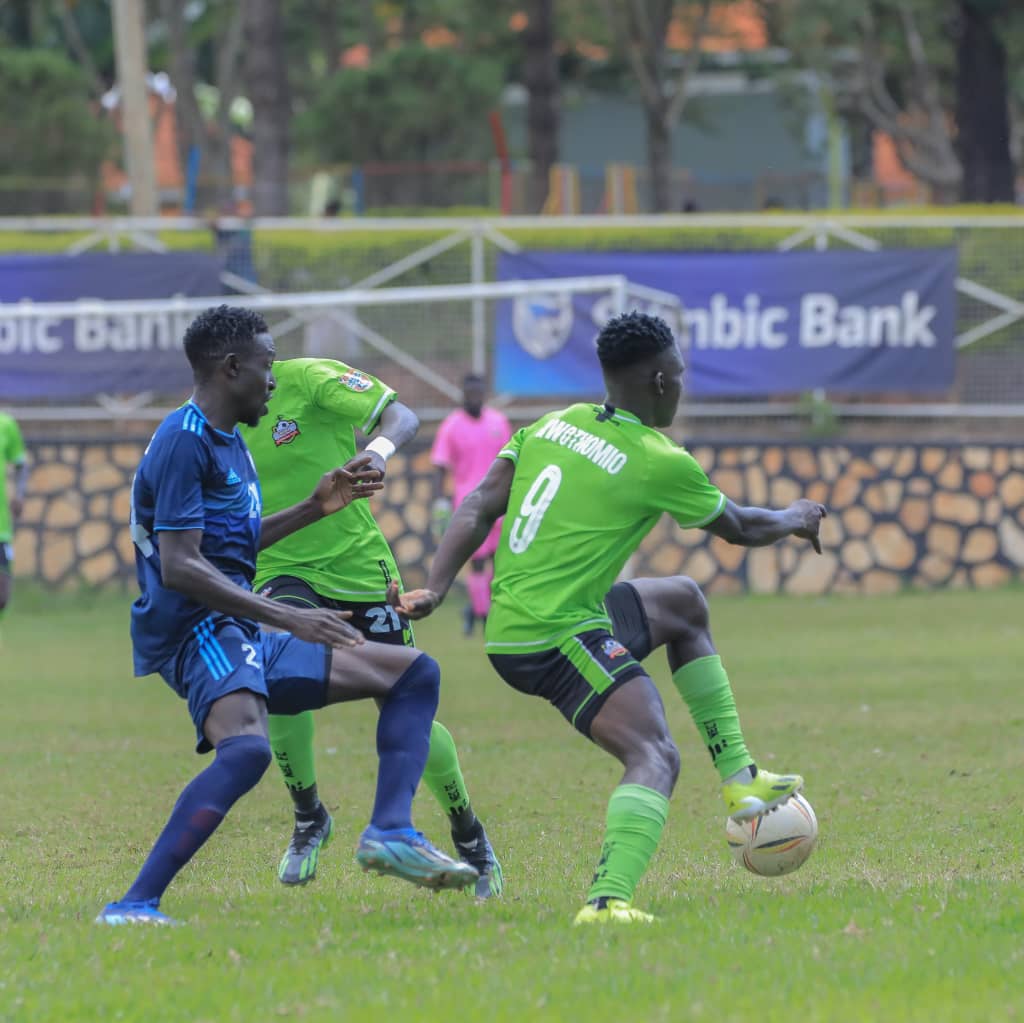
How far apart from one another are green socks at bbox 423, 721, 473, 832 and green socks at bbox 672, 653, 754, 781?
2.89ft

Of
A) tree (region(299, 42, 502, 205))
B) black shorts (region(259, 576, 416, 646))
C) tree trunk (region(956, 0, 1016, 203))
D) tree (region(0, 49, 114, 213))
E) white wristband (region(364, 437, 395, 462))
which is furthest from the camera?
tree (region(0, 49, 114, 213))

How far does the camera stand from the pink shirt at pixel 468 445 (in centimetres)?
1622

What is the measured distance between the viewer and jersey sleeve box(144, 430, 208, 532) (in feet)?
18.8

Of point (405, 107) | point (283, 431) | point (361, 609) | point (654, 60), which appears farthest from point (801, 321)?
point (405, 107)

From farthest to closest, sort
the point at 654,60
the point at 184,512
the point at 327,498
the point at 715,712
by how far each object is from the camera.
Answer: the point at 654,60, the point at 327,498, the point at 715,712, the point at 184,512

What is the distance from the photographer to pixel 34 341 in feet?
63.3

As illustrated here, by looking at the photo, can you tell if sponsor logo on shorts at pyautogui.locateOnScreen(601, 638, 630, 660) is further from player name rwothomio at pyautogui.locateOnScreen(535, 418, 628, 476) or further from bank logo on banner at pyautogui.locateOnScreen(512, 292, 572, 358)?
bank logo on banner at pyautogui.locateOnScreen(512, 292, 572, 358)

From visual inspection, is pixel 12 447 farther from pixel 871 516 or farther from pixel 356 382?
pixel 871 516

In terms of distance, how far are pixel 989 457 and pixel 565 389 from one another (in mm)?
4509

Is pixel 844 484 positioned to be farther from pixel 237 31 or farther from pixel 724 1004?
pixel 237 31

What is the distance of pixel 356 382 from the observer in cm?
727

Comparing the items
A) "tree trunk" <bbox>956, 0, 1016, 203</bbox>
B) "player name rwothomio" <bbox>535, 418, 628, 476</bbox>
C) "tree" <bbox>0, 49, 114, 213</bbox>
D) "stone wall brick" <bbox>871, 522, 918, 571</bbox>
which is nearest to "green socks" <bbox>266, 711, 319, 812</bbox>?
"player name rwothomio" <bbox>535, 418, 628, 476</bbox>

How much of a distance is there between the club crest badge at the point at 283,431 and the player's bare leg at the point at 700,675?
165 centimetres

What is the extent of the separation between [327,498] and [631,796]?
5.30 ft
